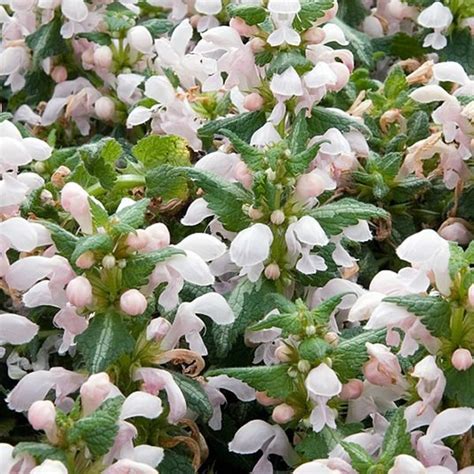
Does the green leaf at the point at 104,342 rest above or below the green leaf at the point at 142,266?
below

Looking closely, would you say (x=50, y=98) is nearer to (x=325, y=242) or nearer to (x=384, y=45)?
(x=384, y=45)

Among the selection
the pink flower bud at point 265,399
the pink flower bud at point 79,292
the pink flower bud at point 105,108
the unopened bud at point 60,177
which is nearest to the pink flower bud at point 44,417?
the pink flower bud at point 79,292

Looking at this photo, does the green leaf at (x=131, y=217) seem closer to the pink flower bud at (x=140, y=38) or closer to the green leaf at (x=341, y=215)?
the green leaf at (x=341, y=215)

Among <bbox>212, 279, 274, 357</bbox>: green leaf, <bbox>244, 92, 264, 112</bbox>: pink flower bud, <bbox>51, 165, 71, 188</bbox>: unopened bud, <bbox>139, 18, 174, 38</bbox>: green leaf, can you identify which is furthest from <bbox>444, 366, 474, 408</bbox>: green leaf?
<bbox>139, 18, 174, 38</bbox>: green leaf

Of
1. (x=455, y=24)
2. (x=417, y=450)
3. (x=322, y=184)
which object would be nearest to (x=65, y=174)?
(x=322, y=184)

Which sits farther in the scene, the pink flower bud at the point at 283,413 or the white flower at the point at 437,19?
the white flower at the point at 437,19

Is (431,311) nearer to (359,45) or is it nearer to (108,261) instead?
(108,261)

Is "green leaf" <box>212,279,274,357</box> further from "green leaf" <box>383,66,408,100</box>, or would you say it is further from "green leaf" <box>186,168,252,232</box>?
"green leaf" <box>383,66,408,100</box>
